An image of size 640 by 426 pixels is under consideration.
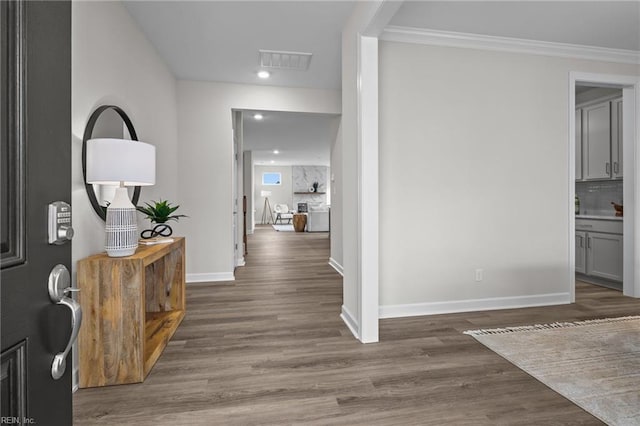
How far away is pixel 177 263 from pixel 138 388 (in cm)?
115

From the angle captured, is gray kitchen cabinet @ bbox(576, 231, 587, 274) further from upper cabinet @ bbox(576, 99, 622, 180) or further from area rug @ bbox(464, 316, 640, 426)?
area rug @ bbox(464, 316, 640, 426)

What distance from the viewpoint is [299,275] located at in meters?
4.56

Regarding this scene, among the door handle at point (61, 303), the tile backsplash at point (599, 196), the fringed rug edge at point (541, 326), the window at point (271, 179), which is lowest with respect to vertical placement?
the fringed rug edge at point (541, 326)

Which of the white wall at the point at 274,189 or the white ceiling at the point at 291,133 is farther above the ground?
the white ceiling at the point at 291,133

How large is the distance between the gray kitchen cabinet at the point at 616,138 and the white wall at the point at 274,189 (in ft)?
39.2

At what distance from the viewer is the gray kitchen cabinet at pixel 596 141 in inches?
159

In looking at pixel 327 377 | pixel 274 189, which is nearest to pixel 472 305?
pixel 327 377

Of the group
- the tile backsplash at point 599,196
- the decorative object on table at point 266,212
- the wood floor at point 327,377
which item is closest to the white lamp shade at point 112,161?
the wood floor at point 327,377

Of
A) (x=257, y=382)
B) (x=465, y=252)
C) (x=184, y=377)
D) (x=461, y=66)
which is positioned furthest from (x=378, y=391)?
(x=461, y=66)

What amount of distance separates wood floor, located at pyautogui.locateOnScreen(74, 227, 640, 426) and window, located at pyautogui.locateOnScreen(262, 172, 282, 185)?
39.0 ft

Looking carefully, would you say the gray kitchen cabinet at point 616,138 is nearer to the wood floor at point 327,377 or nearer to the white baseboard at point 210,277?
the wood floor at point 327,377

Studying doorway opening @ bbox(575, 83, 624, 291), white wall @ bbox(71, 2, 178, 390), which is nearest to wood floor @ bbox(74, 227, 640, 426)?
white wall @ bbox(71, 2, 178, 390)

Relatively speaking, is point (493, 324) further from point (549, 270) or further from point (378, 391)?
point (378, 391)

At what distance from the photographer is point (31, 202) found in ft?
1.94
